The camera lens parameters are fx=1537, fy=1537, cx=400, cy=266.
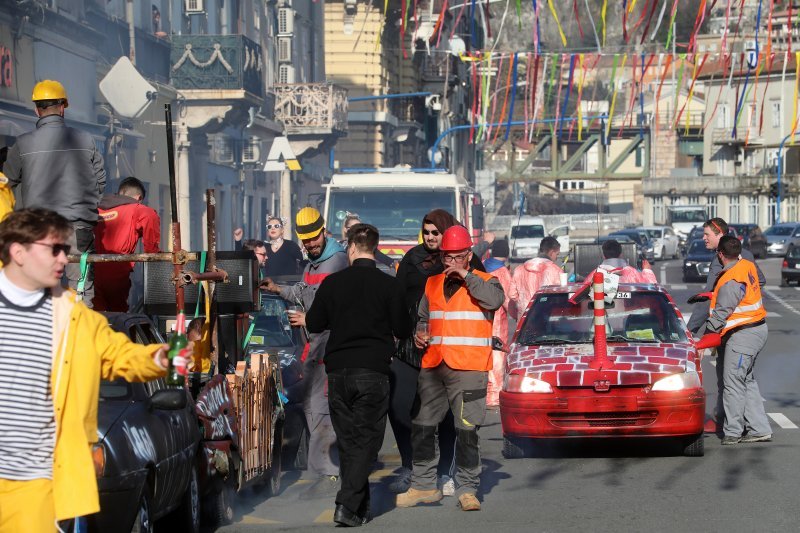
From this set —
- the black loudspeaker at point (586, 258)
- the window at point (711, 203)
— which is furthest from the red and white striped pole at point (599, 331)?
the window at point (711, 203)

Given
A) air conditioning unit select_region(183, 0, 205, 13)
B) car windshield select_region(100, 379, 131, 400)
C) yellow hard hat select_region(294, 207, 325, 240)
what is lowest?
car windshield select_region(100, 379, 131, 400)

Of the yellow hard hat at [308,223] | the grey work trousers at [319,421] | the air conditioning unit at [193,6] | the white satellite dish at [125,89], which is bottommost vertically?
the grey work trousers at [319,421]

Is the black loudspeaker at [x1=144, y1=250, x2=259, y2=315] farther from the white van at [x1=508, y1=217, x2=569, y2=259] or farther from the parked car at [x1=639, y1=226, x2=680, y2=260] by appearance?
the parked car at [x1=639, y1=226, x2=680, y2=260]

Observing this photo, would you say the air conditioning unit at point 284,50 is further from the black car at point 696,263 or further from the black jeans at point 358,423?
the black jeans at point 358,423

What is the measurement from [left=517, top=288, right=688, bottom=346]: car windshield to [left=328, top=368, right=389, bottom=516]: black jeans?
12.3ft

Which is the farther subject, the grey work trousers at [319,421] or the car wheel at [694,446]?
the car wheel at [694,446]

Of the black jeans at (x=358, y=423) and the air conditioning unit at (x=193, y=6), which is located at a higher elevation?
the air conditioning unit at (x=193, y=6)

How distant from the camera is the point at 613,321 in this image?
41.5 feet

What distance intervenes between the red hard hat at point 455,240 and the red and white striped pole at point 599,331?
7.89ft

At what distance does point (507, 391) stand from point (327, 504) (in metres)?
2.39

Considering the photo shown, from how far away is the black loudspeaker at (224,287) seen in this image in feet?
33.9

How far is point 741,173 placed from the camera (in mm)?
111750

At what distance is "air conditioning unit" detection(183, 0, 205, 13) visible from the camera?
106 ft

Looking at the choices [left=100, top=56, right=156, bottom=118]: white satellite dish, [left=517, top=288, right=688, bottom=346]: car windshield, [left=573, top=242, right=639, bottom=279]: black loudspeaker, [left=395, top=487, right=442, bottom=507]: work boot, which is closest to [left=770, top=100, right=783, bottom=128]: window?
[left=100, top=56, right=156, bottom=118]: white satellite dish
